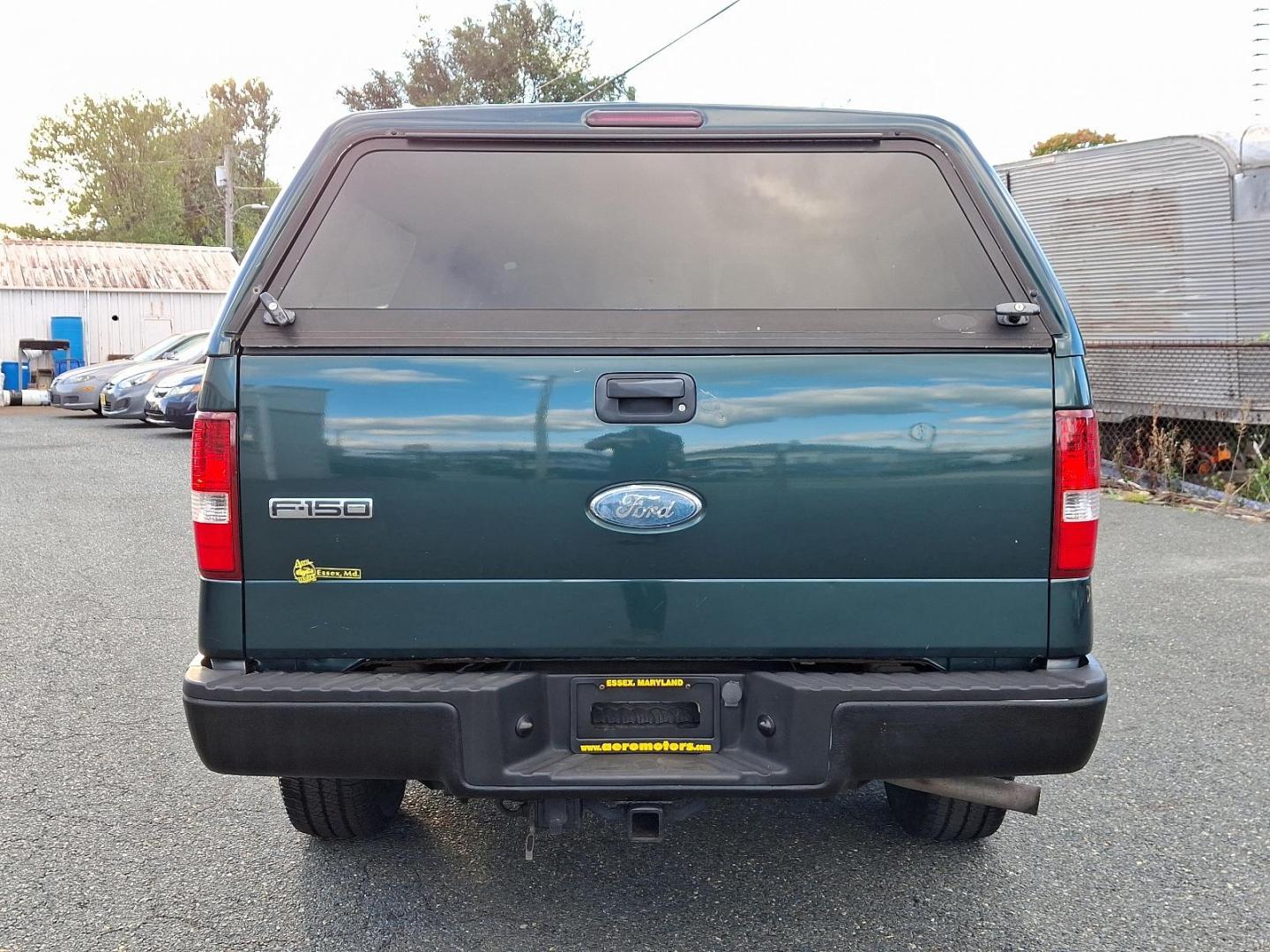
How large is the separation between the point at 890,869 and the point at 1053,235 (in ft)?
36.8

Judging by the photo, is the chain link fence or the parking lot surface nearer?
the parking lot surface

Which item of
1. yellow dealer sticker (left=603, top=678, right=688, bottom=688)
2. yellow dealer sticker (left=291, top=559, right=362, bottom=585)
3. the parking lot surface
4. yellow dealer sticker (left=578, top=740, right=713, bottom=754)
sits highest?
yellow dealer sticker (left=291, top=559, right=362, bottom=585)

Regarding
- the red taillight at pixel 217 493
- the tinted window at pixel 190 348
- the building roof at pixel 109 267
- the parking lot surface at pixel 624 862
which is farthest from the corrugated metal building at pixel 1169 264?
the building roof at pixel 109 267

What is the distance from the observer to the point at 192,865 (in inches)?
136

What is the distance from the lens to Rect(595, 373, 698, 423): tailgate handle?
8.57 ft

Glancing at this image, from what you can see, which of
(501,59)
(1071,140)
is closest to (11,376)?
(501,59)

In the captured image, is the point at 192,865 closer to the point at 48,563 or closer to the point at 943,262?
the point at 943,262

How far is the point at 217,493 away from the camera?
2.63 metres

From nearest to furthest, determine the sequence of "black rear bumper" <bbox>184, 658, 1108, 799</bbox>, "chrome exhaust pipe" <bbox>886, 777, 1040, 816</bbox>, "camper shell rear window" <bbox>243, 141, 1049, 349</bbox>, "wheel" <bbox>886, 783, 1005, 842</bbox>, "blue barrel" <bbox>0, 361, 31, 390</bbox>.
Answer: "black rear bumper" <bbox>184, 658, 1108, 799</bbox> → "camper shell rear window" <bbox>243, 141, 1049, 349</bbox> → "chrome exhaust pipe" <bbox>886, 777, 1040, 816</bbox> → "wheel" <bbox>886, 783, 1005, 842</bbox> → "blue barrel" <bbox>0, 361, 31, 390</bbox>

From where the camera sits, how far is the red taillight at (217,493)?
2.61 metres

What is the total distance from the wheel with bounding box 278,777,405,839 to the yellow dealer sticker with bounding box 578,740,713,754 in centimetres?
98

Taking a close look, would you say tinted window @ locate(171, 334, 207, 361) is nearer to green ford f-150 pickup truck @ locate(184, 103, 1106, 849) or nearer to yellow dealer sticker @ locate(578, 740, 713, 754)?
green ford f-150 pickup truck @ locate(184, 103, 1106, 849)

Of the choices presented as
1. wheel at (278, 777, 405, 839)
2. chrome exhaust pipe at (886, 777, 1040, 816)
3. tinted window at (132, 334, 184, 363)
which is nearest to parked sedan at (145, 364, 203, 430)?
tinted window at (132, 334, 184, 363)

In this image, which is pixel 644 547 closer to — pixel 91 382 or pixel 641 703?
pixel 641 703
